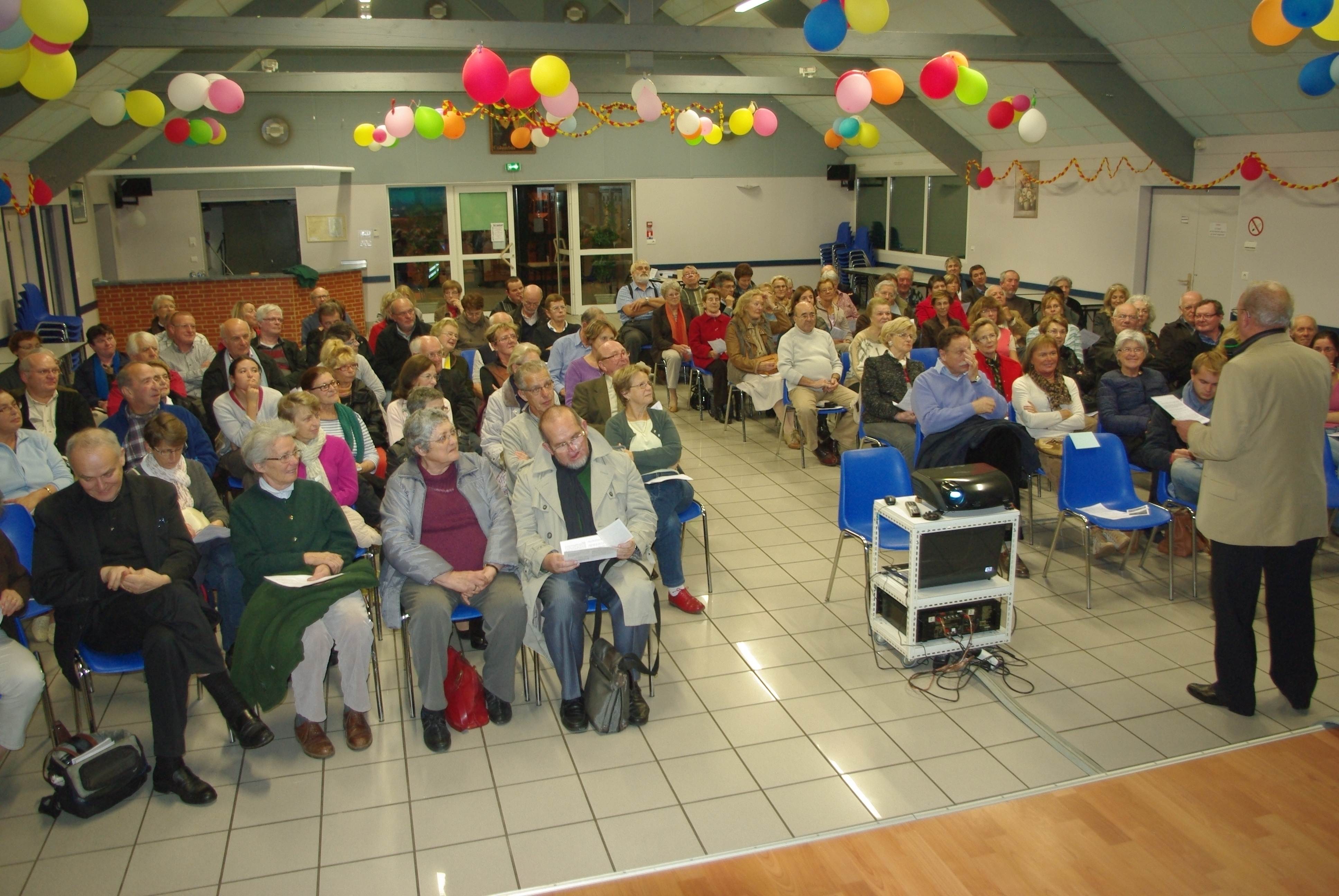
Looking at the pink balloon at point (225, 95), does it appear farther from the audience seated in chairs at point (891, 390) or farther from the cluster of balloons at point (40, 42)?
the audience seated in chairs at point (891, 390)

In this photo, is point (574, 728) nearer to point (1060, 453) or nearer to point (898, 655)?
point (898, 655)

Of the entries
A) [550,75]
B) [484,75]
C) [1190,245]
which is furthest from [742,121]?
[484,75]

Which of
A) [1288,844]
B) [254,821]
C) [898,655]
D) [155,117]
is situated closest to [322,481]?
[254,821]

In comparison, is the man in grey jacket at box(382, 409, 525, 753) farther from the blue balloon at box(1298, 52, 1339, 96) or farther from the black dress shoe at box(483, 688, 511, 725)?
the blue balloon at box(1298, 52, 1339, 96)

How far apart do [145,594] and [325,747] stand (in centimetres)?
82

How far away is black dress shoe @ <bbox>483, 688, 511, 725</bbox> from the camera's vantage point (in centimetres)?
380

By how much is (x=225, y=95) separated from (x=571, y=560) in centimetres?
569

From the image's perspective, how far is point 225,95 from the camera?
24.6 ft

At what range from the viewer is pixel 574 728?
3734 millimetres

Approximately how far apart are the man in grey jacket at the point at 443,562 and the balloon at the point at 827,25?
11.9 feet

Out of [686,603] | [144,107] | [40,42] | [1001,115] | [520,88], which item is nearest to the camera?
[686,603]

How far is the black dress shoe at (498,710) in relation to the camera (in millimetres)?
3803

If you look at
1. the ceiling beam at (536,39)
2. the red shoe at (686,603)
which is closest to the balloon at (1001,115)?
the ceiling beam at (536,39)

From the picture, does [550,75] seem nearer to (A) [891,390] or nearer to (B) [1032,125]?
(A) [891,390]
